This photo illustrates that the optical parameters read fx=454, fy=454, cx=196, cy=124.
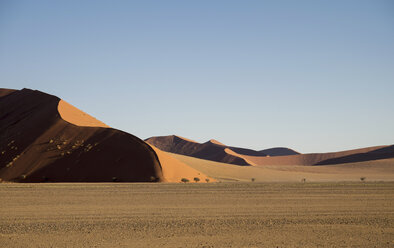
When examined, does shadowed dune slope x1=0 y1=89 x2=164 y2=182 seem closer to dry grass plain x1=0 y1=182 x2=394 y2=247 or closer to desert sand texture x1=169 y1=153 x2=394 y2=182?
desert sand texture x1=169 y1=153 x2=394 y2=182

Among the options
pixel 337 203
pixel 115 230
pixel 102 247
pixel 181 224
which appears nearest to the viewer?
pixel 102 247

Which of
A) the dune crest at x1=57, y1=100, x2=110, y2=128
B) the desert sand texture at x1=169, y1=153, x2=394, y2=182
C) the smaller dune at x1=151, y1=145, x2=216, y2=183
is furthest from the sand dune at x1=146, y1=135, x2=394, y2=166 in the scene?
the smaller dune at x1=151, y1=145, x2=216, y2=183

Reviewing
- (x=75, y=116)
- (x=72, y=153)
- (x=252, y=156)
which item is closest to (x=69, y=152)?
(x=72, y=153)

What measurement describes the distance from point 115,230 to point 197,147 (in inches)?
5085

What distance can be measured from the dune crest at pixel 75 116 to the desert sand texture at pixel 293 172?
16325 millimetres

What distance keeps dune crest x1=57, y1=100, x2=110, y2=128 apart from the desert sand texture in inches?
643

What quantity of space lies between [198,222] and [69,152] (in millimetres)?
35022

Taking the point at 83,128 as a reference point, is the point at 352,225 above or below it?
below

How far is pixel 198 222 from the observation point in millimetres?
15766

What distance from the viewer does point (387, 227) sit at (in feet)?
47.5

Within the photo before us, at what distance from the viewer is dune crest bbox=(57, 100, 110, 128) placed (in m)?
55.3

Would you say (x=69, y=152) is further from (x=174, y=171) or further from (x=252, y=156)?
(x=252, y=156)

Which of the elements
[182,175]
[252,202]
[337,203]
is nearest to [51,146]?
[182,175]

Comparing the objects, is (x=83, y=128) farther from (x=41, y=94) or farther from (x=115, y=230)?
(x=115, y=230)
